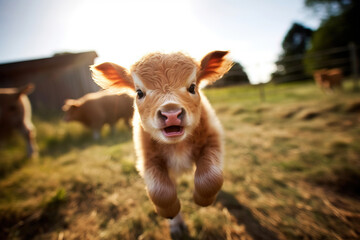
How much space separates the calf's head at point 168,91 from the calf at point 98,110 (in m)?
5.42

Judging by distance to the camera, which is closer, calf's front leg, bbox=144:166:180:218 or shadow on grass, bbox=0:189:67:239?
calf's front leg, bbox=144:166:180:218

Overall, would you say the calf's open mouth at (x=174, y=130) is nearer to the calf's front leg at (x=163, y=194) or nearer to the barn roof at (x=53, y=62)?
the calf's front leg at (x=163, y=194)

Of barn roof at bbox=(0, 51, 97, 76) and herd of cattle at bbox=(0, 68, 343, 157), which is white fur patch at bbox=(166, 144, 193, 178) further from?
barn roof at bbox=(0, 51, 97, 76)

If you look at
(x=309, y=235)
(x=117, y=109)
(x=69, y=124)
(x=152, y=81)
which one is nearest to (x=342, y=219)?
(x=309, y=235)

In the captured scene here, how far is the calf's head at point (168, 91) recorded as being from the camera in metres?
1.34

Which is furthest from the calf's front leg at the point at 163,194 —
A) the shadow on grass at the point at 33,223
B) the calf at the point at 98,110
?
the calf at the point at 98,110

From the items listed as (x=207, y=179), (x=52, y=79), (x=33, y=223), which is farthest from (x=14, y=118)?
(x=52, y=79)

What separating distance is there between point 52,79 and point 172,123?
44.2 ft

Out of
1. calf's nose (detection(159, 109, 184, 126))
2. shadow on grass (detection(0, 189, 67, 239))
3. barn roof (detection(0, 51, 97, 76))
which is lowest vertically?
shadow on grass (detection(0, 189, 67, 239))

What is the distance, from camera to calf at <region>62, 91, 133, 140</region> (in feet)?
Result: 22.2

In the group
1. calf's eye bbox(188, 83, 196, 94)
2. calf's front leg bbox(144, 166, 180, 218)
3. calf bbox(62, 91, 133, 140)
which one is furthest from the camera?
calf bbox(62, 91, 133, 140)

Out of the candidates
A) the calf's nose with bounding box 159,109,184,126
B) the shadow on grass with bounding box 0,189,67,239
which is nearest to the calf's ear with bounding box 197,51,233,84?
the calf's nose with bounding box 159,109,184,126

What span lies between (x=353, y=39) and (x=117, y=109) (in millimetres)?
33707

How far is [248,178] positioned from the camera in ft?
9.27
